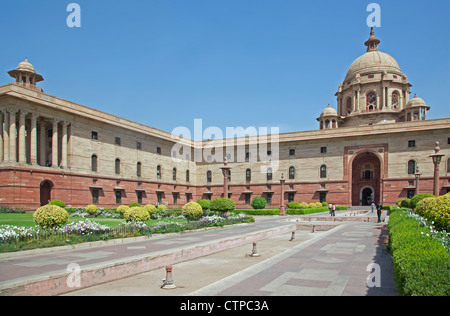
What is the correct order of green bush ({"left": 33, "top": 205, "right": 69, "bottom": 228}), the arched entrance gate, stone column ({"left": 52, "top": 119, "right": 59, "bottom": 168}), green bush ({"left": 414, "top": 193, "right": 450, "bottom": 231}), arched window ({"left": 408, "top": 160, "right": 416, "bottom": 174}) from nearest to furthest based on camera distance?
1. green bush ({"left": 414, "top": 193, "right": 450, "bottom": 231})
2. green bush ({"left": 33, "top": 205, "right": 69, "bottom": 228})
3. stone column ({"left": 52, "top": 119, "right": 59, "bottom": 168})
4. arched window ({"left": 408, "top": 160, "right": 416, "bottom": 174})
5. the arched entrance gate

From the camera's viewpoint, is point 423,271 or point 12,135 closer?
point 423,271

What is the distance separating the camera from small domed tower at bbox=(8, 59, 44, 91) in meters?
36.4

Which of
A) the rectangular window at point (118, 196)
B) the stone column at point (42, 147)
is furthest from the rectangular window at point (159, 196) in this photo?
the stone column at point (42, 147)

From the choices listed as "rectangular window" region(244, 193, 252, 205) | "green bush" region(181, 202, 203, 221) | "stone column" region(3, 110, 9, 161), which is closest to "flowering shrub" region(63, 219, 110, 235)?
"green bush" region(181, 202, 203, 221)

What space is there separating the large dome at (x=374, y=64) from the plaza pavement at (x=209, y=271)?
50040 mm

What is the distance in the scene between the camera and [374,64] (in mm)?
57312

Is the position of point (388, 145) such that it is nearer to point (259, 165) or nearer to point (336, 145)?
point (336, 145)

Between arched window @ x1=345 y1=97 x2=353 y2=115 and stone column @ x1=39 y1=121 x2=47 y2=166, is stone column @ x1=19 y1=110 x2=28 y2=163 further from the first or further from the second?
arched window @ x1=345 y1=97 x2=353 y2=115

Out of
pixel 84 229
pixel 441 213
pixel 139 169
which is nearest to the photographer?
pixel 441 213

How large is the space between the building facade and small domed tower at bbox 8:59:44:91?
139mm

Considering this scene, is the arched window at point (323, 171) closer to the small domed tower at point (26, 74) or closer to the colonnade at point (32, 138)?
the colonnade at point (32, 138)

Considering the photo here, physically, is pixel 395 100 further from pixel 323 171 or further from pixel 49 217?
pixel 49 217

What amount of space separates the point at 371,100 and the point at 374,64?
20.0 feet

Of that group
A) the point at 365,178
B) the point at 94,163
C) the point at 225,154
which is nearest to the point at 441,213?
the point at 94,163
